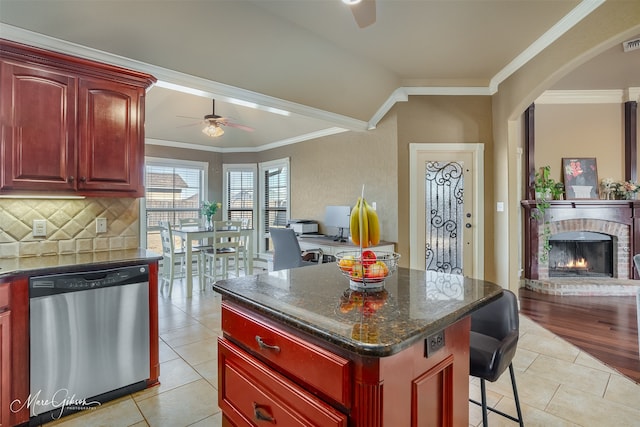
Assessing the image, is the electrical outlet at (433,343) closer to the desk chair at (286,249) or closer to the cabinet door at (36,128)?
the cabinet door at (36,128)

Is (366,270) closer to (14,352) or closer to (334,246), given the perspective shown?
(14,352)

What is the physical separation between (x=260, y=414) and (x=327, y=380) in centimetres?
38

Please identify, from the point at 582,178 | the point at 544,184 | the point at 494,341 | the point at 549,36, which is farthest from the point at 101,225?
the point at 582,178

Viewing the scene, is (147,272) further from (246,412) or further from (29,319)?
(246,412)

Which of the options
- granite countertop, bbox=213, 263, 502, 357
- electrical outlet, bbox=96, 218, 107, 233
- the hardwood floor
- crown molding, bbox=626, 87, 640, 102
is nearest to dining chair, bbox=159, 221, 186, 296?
electrical outlet, bbox=96, 218, 107, 233

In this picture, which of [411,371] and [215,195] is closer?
[411,371]

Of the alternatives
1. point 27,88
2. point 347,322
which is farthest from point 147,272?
point 347,322

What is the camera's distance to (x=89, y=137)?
7.44 feet

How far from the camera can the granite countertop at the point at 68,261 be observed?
187cm

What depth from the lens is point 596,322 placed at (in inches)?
141

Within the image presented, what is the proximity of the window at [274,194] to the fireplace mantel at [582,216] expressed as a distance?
402cm

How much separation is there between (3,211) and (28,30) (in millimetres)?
1231

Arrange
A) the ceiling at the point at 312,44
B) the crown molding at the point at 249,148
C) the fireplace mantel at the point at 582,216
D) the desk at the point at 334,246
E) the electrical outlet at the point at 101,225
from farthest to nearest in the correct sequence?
1. the crown molding at the point at 249,148
2. the fireplace mantel at the point at 582,216
3. the desk at the point at 334,246
4. the electrical outlet at the point at 101,225
5. the ceiling at the point at 312,44

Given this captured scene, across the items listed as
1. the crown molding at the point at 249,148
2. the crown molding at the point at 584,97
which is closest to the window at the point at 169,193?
the crown molding at the point at 249,148
